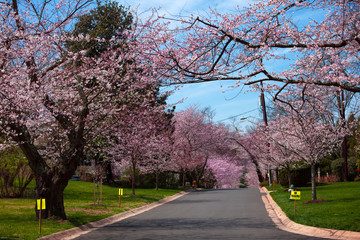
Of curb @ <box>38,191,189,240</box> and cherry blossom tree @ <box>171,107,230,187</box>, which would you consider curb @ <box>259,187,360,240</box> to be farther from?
cherry blossom tree @ <box>171,107,230,187</box>

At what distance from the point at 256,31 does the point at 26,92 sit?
815 cm

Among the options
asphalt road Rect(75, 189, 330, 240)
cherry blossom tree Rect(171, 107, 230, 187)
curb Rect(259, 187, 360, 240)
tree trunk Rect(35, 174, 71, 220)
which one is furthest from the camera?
cherry blossom tree Rect(171, 107, 230, 187)

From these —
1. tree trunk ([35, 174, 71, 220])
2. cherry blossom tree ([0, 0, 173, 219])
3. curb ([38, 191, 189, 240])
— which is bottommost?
curb ([38, 191, 189, 240])

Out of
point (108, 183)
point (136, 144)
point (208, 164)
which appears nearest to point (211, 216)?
point (136, 144)

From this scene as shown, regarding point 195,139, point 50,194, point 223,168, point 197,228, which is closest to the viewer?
point 197,228

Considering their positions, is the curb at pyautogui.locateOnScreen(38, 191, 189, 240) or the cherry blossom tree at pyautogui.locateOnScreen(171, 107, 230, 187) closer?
the curb at pyautogui.locateOnScreen(38, 191, 189, 240)

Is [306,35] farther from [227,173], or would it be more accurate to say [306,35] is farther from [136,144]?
[227,173]

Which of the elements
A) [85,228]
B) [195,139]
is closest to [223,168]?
[195,139]

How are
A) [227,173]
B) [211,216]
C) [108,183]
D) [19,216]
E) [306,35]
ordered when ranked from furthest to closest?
1. [227,173]
2. [108,183]
3. [211,216]
4. [19,216]
5. [306,35]

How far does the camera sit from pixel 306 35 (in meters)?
10.5

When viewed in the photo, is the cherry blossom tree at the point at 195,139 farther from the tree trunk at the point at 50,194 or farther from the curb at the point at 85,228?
the tree trunk at the point at 50,194

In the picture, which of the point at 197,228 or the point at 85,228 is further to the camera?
the point at 85,228

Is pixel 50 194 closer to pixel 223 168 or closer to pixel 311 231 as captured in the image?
pixel 311 231

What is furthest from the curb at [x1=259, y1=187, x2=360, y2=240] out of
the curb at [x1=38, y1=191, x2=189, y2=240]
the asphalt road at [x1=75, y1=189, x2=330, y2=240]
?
the curb at [x1=38, y1=191, x2=189, y2=240]
